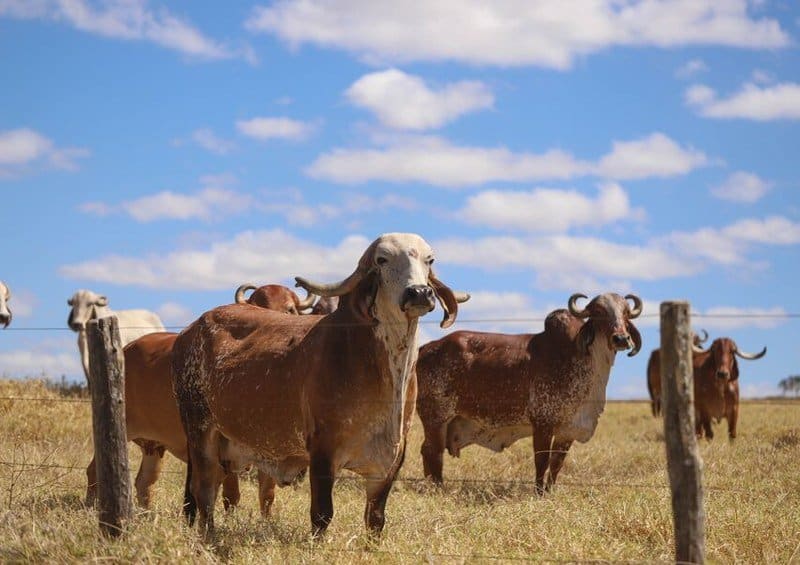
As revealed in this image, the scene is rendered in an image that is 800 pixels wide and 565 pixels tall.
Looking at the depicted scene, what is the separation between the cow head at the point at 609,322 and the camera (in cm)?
1309

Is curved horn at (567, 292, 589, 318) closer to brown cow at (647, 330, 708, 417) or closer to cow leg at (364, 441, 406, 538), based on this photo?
cow leg at (364, 441, 406, 538)

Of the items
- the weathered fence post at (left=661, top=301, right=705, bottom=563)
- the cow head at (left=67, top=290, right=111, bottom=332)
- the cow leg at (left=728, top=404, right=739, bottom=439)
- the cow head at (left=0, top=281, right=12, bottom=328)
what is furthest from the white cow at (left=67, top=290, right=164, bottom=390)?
the weathered fence post at (left=661, top=301, right=705, bottom=563)

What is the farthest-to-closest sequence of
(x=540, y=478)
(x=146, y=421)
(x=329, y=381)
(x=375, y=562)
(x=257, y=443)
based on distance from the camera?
(x=540, y=478), (x=146, y=421), (x=257, y=443), (x=329, y=381), (x=375, y=562)

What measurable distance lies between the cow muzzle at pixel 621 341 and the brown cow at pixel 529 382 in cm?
1

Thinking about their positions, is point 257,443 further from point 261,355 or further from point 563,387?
point 563,387

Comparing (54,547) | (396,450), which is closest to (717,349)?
(396,450)

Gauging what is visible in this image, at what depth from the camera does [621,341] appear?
42.2ft

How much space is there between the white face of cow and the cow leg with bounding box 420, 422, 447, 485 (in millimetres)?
5651

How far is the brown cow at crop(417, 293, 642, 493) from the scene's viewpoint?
13359 millimetres

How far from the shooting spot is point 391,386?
838 centimetres

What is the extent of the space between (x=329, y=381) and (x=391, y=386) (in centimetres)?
43

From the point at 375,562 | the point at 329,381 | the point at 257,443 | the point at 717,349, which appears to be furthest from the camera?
the point at 717,349

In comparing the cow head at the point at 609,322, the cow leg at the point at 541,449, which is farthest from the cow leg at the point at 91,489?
the cow head at the point at 609,322

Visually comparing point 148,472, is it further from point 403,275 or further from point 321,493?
point 403,275
